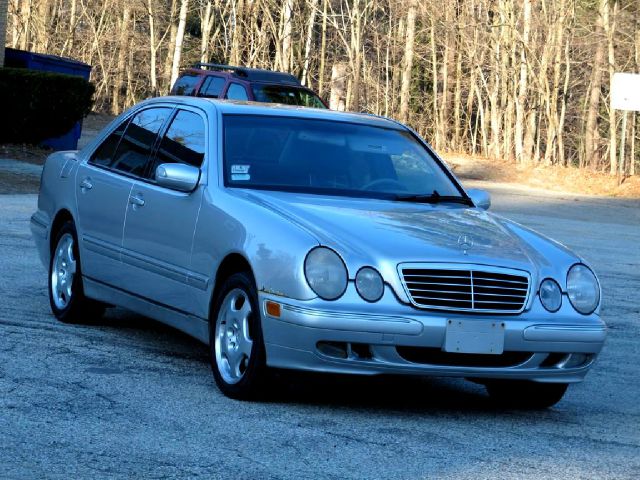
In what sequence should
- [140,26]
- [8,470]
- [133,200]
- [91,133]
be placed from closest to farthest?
1. [8,470]
2. [133,200]
3. [91,133]
4. [140,26]

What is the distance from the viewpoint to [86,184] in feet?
28.5

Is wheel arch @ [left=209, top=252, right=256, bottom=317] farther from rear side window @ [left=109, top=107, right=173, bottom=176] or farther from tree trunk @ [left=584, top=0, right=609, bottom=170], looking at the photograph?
tree trunk @ [left=584, top=0, right=609, bottom=170]

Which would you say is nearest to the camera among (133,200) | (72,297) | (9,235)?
(133,200)

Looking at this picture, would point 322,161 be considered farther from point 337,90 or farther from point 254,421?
point 337,90

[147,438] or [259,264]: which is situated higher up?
[259,264]

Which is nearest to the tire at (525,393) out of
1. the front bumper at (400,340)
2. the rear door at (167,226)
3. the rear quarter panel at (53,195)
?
the front bumper at (400,340)

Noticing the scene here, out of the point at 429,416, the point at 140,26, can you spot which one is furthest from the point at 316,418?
the point at 140,26

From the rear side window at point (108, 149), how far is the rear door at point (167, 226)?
2.29 ft

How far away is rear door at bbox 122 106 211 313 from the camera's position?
7297 millimetres

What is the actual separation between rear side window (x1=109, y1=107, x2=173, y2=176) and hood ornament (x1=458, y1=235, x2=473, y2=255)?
7.52ft

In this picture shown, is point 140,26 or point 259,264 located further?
point 140,26

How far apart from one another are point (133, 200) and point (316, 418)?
2217 mm

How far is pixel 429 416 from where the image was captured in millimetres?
6621

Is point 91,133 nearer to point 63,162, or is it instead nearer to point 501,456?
point 63,162
